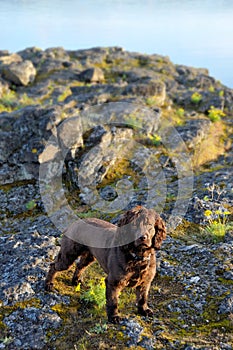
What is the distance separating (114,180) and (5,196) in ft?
14.4

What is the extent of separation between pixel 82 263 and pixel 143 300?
1.73 m

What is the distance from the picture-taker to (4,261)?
967 cm

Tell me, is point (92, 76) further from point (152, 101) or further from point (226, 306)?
point (226, 306)

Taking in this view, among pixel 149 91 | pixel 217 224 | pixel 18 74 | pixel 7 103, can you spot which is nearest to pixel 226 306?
pixel 217 224

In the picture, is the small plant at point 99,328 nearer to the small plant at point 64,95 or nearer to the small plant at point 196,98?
the small plant at point 64,95

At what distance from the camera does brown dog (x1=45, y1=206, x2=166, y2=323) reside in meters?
6.22

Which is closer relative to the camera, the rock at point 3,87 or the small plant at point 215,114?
the small plant at point 215,114

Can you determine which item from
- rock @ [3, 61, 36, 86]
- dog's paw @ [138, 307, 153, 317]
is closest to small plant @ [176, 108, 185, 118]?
rock @ [3, 61, 36, 86]

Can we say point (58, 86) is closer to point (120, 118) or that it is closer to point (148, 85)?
point (148, 85)

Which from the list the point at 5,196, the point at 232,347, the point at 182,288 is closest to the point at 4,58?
the point at 5,196

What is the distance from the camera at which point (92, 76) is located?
1055 inches

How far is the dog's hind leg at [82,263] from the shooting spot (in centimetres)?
830

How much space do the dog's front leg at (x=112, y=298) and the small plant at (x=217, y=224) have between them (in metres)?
4.43

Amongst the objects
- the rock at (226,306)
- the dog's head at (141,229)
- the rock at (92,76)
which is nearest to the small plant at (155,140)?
the rock at (226,306)
